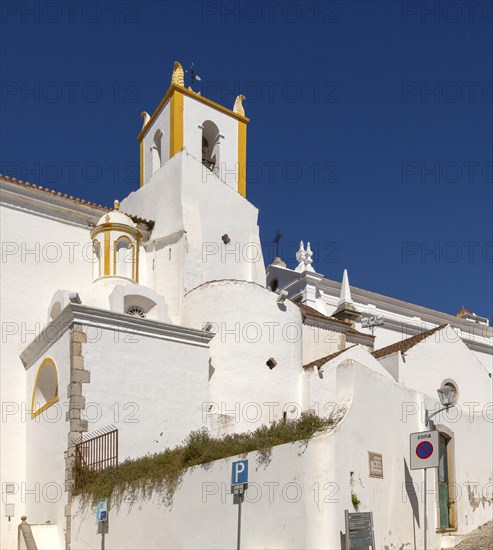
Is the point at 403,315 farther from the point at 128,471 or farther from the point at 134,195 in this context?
the point at 128,471

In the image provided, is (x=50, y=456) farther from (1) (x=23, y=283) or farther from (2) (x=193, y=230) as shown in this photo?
(2) (x=193, y=230)

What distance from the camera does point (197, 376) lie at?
63.4 feet

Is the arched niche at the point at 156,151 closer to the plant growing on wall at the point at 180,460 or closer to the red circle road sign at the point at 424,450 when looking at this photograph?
the plant growing on wall at the point at 180,460

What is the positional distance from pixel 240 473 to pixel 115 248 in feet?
35.2

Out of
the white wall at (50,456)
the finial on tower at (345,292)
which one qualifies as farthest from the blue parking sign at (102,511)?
the finial on tower at (345,292)

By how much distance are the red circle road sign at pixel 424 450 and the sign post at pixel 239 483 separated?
3.03 metres

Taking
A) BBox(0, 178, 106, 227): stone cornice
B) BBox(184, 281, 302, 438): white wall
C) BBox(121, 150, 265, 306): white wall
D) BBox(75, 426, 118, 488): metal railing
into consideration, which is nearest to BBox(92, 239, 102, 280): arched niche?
BBox(0, 178, 106, 227): stone cornice

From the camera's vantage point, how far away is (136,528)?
1376 centimetres

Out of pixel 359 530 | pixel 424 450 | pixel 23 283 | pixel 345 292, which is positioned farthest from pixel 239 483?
pixel 345 292

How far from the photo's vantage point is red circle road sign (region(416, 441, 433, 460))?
1256cm

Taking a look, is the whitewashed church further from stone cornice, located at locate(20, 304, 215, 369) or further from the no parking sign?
the no parking sign

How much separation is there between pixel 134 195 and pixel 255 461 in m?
15.6

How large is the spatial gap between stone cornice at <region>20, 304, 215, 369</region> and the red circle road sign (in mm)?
8128

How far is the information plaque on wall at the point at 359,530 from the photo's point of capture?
11.8 metres
